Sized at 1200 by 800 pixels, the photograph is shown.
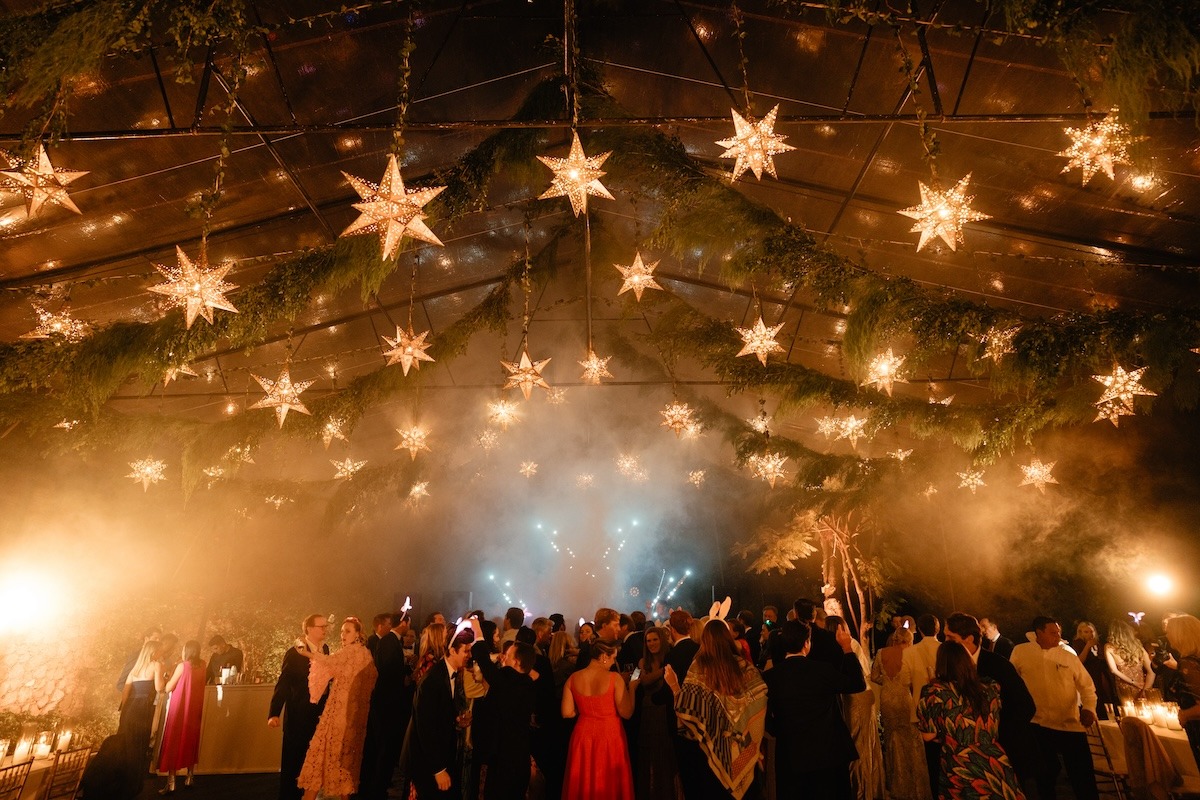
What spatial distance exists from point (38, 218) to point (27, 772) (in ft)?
16.5

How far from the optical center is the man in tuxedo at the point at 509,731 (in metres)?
3.67

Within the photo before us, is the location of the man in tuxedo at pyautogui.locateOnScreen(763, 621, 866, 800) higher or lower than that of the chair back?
higher

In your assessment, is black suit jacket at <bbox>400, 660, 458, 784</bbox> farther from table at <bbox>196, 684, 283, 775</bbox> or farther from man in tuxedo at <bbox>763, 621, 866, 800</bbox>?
table at <bbox>196, 684, 283, 775</bbox>

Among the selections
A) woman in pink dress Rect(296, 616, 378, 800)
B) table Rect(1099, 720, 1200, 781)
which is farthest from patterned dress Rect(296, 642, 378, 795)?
table Rect(1099, 720, 1200, 781)

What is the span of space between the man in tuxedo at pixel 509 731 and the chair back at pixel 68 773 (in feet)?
11.4

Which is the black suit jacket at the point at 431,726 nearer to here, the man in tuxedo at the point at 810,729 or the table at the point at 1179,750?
the man in tuxedo at the point at 810,729

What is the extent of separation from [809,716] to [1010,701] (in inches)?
55.0

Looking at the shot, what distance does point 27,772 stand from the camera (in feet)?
13.2

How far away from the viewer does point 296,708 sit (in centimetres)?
452

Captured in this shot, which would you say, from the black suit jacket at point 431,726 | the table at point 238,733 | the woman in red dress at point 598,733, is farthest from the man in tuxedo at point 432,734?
the table at point 238,733

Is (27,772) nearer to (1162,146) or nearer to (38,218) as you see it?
(38,218)

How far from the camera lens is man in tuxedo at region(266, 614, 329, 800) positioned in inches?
174

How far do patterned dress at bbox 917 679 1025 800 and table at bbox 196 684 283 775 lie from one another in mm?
6676

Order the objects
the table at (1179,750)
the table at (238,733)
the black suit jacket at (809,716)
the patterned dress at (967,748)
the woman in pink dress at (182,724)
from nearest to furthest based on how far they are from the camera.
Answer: the patterned dress at (967,748), the black suit jacket at (809,716), the table at (1179,750), the woman in pink dress at (182,724), the table at (238,733)
